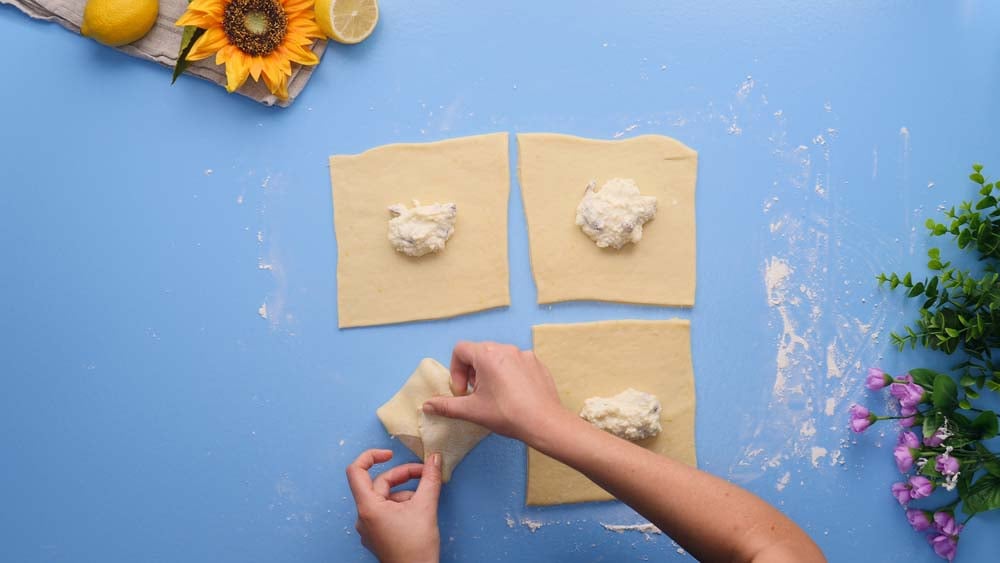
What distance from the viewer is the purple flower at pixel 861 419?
1.65 m

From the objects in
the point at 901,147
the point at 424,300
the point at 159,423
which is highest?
the point at 901,147

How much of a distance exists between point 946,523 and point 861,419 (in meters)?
0.31

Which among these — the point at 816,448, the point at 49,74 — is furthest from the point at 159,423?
the point at 816,448

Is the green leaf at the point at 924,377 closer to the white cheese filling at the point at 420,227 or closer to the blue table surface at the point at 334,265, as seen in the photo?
the blue table surface at the point at 334,265

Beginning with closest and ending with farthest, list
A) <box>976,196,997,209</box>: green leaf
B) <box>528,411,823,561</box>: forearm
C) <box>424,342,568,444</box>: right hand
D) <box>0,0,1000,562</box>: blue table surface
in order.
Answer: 1. <box>528,411,823,561</box>: forearm
2. <box>424,342,568,444</box>: right hand
3. <box>976,196,997,209</box>: green leaf
4. <box>0,0,1000,562</box>: blue table surface

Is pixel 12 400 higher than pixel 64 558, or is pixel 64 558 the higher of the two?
pixel 12 400

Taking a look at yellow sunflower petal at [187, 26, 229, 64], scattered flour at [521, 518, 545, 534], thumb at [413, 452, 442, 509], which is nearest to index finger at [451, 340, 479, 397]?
thumb at [413, 452, 442, 509]

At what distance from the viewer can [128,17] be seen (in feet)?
5.30

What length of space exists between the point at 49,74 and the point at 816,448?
6.42 ft

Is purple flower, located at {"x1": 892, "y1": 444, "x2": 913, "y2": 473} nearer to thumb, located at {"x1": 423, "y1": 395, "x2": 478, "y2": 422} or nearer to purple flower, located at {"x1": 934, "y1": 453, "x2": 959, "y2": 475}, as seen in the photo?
purple flower, located at {"x1": 934, "y1": 453, "x2": 959, "y2": 475}

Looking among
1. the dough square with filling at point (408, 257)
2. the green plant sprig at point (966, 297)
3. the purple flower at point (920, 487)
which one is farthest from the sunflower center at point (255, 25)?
the purple flower at point (920, 487)

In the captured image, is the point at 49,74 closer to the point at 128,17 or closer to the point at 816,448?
the point at 128,17

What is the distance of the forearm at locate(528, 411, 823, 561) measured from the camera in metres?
1.21

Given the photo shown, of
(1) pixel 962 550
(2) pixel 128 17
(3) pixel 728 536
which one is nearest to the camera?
(3) pixel 728 536
